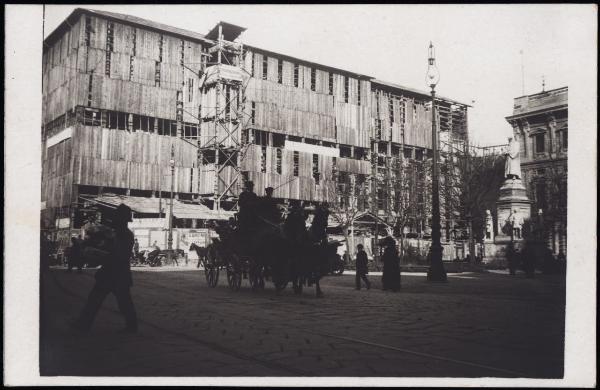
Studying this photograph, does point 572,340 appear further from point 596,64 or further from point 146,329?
point 146,329

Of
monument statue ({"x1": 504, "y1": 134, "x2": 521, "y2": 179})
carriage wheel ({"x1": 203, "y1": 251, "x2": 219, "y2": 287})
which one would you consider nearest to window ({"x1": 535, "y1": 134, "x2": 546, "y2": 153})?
monument statue ({"x1": 504, "y1": 134, "x2": 521, "y2": 179})

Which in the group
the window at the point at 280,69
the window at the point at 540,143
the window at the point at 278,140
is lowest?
the window at the point at 540,143

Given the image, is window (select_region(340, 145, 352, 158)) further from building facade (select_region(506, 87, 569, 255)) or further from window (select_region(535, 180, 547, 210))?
window (select_region(535, 180, 547, 210))

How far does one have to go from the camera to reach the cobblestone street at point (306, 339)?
4.48m

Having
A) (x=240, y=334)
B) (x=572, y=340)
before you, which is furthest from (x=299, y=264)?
(x=572, y=340)

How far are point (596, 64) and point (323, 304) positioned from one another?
17.9 ft

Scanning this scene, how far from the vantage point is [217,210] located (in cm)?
2116

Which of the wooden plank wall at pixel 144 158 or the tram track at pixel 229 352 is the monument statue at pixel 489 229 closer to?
the wooden plank wall at pixel 144 158

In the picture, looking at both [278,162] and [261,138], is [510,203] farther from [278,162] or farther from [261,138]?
[261,138]

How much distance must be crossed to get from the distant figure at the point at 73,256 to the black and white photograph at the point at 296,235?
9 centimetres

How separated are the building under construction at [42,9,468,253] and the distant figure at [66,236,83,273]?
2403 mm

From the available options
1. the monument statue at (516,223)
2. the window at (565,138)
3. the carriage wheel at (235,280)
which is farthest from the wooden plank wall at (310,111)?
the window at (565,138)

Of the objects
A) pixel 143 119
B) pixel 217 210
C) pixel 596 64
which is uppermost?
pixel 143 119

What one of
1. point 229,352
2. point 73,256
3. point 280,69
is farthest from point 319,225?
point 280,69
